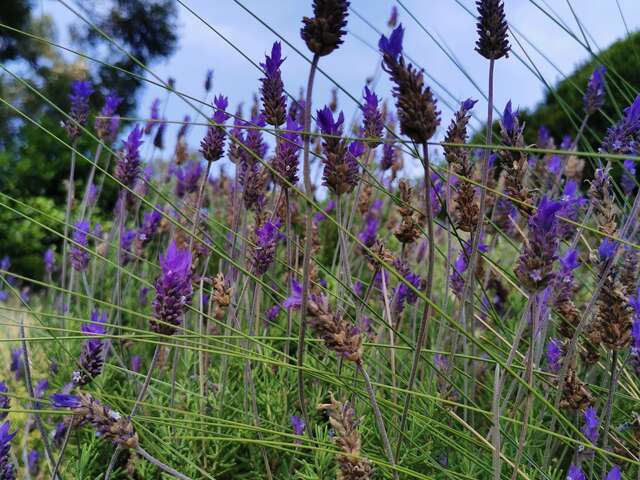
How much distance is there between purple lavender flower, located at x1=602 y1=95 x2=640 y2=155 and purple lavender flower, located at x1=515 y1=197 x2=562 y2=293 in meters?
0.48

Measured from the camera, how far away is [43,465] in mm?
2148

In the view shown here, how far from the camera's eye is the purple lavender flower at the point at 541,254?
2.71 ft

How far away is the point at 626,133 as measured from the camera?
4.08 feet

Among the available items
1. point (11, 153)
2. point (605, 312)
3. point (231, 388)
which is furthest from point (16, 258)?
point (605, 312)

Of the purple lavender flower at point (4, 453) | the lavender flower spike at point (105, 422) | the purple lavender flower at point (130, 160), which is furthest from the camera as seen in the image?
the purple lavender flower at point (130, 160)

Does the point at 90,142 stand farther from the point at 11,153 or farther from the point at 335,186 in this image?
the point at 335,186

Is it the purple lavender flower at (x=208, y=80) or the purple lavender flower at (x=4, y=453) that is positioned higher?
the purple lavender flower at (x=208, y=80)

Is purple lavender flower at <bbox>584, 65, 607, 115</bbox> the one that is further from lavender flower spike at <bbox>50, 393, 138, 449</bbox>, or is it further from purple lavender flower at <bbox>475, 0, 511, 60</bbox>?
lavender flower spike at <bbox>50, 393, 138, 449</bbox>

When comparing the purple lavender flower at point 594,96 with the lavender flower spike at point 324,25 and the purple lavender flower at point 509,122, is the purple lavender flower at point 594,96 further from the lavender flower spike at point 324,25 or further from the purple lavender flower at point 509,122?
the lavender flower spike at point 324,25

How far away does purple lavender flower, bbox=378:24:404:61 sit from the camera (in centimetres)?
76

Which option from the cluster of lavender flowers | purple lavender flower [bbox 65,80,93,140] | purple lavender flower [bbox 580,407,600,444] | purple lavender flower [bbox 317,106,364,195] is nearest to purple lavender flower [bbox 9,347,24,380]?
the cluster of lavender flowers

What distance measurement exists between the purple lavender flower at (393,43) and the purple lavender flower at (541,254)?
25 centimetres

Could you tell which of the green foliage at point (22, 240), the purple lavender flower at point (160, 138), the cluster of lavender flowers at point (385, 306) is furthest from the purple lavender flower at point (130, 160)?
the green foliage at point (22, 240)

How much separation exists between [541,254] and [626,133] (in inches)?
21.6
